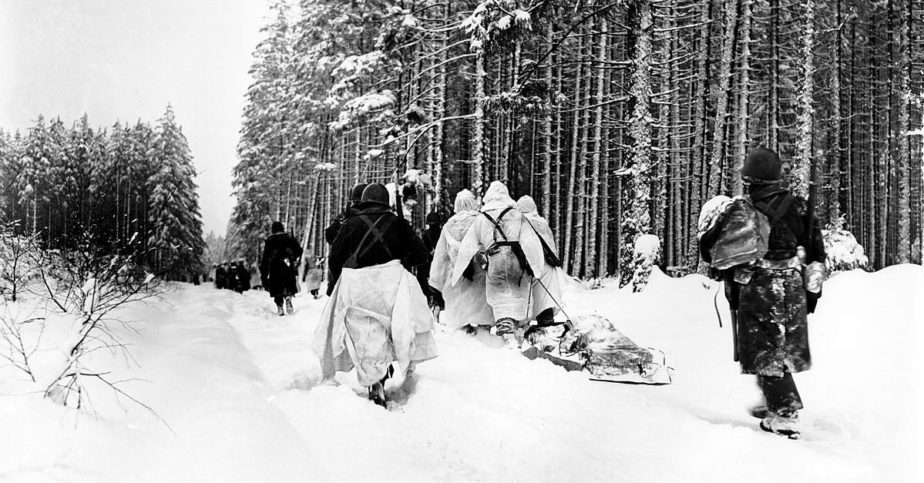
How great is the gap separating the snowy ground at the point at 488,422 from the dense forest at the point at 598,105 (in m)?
6.63

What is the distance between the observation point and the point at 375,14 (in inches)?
866

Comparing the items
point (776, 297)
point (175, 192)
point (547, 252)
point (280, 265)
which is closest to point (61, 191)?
point (280, 265)

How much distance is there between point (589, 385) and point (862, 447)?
2.21 m

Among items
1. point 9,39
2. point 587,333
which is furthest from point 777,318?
point 9,39

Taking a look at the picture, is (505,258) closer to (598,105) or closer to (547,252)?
(547,252)

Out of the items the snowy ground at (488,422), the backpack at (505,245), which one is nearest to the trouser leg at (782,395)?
the snowy ground at (488,422)

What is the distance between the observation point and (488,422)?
4.04 meters

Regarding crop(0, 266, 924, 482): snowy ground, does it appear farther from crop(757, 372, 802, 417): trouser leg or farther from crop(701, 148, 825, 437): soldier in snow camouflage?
crop(701, 148, 825, 437): soldier in snow camouflage

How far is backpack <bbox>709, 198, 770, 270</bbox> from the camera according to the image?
4.13 meters

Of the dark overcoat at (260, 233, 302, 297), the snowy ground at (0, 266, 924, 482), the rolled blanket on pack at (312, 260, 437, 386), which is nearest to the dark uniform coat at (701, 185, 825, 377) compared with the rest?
the snowy ground at (0, 266, 924, 482)

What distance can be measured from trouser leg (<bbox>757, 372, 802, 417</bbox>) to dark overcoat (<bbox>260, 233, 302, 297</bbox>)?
10.7 m

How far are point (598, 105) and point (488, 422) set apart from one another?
391 inches

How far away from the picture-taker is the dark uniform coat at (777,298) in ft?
13.4

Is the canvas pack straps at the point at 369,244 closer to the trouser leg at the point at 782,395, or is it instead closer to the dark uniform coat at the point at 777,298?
the dark uniform coat at the point at 777,298
